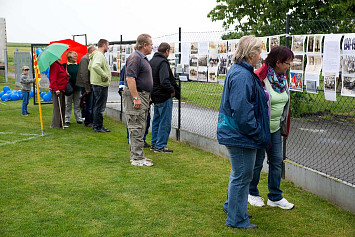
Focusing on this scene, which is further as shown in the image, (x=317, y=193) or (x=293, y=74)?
(x=293, y=74)

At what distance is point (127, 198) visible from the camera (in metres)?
5.19

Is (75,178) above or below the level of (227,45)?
below

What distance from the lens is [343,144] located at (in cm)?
923

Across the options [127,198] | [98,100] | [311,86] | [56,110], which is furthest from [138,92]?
[56,110]

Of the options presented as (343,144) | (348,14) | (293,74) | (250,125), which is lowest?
(343,144)

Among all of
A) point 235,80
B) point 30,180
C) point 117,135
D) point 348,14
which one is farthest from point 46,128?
point 348,14

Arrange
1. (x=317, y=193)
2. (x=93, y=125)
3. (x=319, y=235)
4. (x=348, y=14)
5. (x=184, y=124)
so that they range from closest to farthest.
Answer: (x=319, y=235), (x=317, y=193), (x=93, y=125), (x=184, y=124), (x=348, y=14)

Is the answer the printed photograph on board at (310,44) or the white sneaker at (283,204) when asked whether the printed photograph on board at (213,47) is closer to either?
the printed photograph on board at (310,44)

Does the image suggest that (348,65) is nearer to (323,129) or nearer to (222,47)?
(222,47)

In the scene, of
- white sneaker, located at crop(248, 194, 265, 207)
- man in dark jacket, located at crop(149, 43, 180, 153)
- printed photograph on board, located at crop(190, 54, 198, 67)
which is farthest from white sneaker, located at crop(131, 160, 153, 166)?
white sneaker, located at crop(248, 194, 265, 207)

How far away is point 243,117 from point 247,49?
0.63 m

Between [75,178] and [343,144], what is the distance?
577 cm

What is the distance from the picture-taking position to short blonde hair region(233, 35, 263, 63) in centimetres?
395

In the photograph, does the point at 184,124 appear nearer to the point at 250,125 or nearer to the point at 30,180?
the point at 30,180
